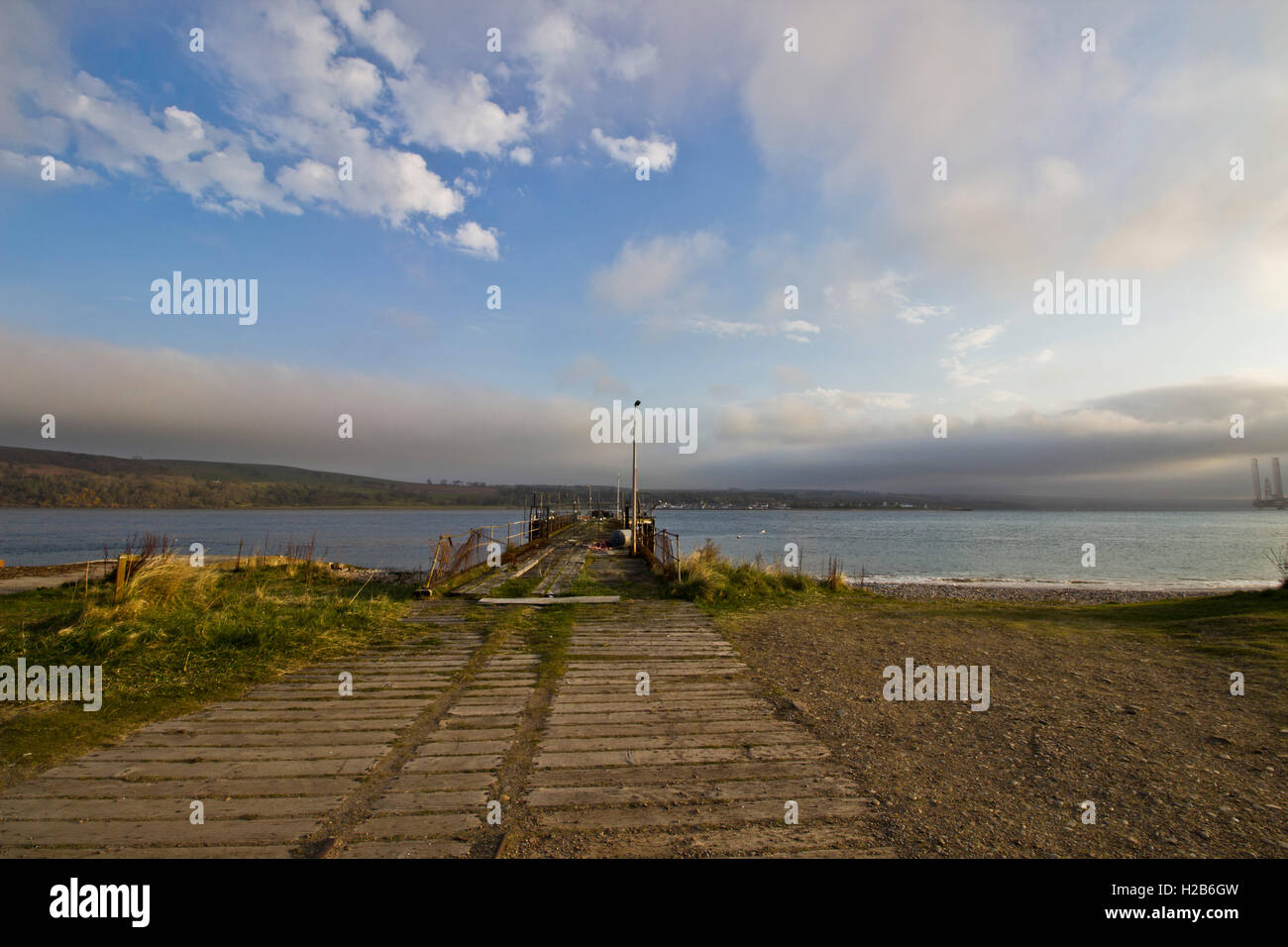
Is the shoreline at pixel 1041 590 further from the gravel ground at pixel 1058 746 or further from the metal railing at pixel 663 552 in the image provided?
the gravel ground at pixel 1058 746

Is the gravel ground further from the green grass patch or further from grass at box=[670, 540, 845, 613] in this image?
grass at box=[670, 540, 845, 613]

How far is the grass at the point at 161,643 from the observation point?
14.4 ft

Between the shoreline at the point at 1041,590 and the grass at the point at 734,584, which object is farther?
the shoreline at the point at 1041,590


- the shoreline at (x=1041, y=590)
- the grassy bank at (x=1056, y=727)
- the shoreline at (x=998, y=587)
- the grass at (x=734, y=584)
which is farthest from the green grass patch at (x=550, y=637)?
the shoreline at (x=1041, y=590)

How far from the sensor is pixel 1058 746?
4.32 m

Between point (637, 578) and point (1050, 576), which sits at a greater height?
point (637, 578)

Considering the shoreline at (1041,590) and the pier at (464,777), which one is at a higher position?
the pier at (464,777)

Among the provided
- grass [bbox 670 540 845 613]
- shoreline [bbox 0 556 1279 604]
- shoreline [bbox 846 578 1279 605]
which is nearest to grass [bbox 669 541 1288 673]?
grass [bbox 670 540 845 613]

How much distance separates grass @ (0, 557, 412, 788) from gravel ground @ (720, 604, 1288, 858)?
5.23 m

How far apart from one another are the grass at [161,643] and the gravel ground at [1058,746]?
5226 millimetres

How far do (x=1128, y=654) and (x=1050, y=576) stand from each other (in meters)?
27.6
